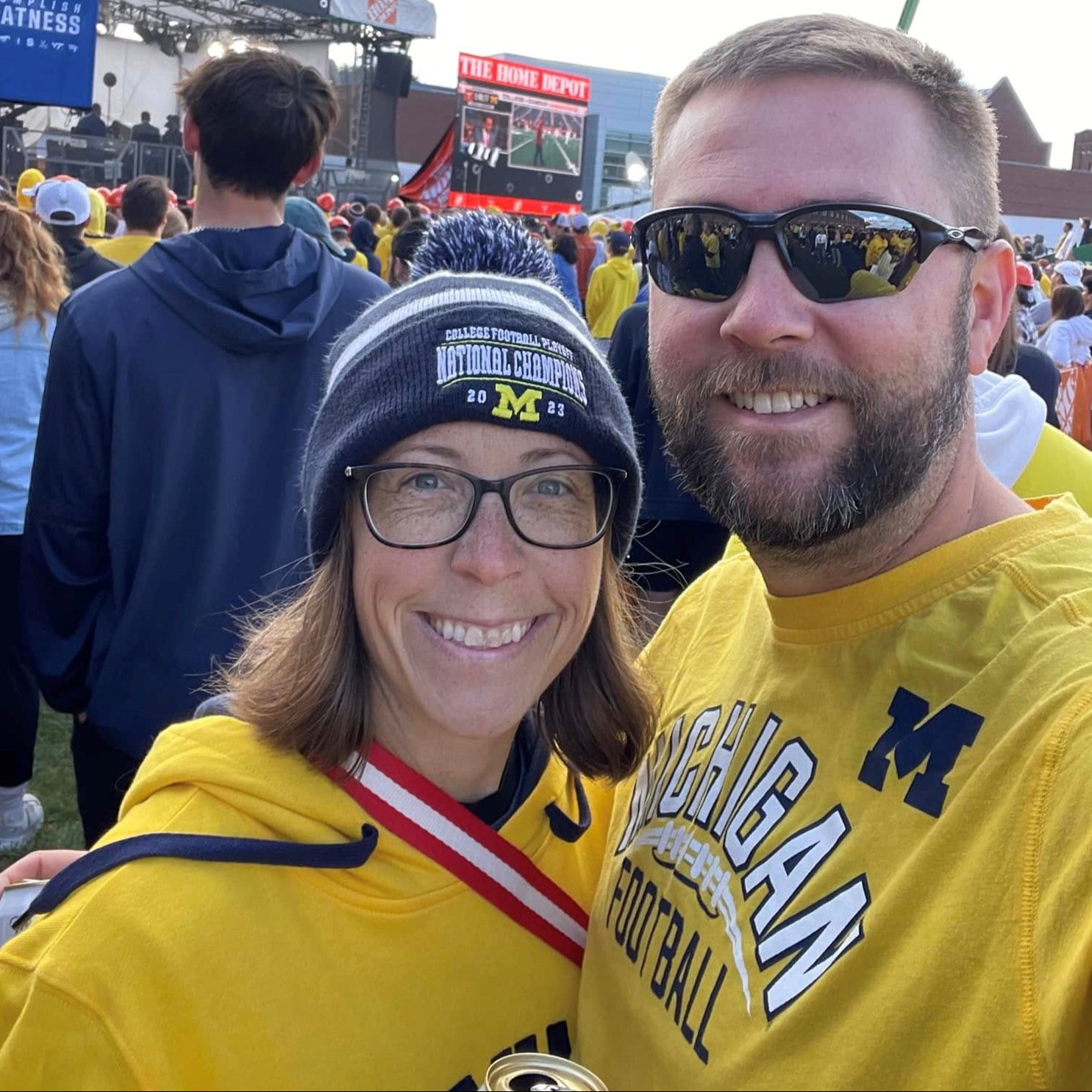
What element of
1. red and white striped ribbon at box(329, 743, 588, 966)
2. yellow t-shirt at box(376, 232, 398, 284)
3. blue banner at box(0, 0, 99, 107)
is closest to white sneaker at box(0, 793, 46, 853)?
red and white striped ribbon at box(329, 743, 588, 966)

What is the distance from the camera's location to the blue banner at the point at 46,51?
7.79 m

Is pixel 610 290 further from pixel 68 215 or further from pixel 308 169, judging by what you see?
pixel 308 169

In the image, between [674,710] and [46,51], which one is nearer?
[674,710]

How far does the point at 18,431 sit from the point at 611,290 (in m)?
7.99

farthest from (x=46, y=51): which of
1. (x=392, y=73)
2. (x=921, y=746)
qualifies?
(x=392, y=73)

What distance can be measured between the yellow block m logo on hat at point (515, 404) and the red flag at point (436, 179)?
789 inches

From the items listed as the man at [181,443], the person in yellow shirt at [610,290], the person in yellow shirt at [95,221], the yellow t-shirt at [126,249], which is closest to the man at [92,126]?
the person in yellow shirt at [610,290]

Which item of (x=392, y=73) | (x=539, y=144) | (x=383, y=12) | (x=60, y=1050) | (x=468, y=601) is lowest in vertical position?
(x=60, y=1050)

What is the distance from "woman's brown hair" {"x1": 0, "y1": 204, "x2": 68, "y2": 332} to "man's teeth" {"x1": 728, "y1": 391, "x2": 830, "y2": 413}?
11.1 ft

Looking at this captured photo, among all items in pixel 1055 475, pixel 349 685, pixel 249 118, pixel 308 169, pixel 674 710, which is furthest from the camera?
pixel 308 169

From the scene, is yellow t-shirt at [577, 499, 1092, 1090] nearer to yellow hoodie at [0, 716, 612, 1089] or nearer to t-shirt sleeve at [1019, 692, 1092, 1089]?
t-shirt sleeve at [1019, 692, 1092, 1089]

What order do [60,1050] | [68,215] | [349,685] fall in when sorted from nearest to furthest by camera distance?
[60,1050] → [349,685] → [68,215]

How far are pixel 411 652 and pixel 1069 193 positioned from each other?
58248mm

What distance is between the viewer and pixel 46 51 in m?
7.95
